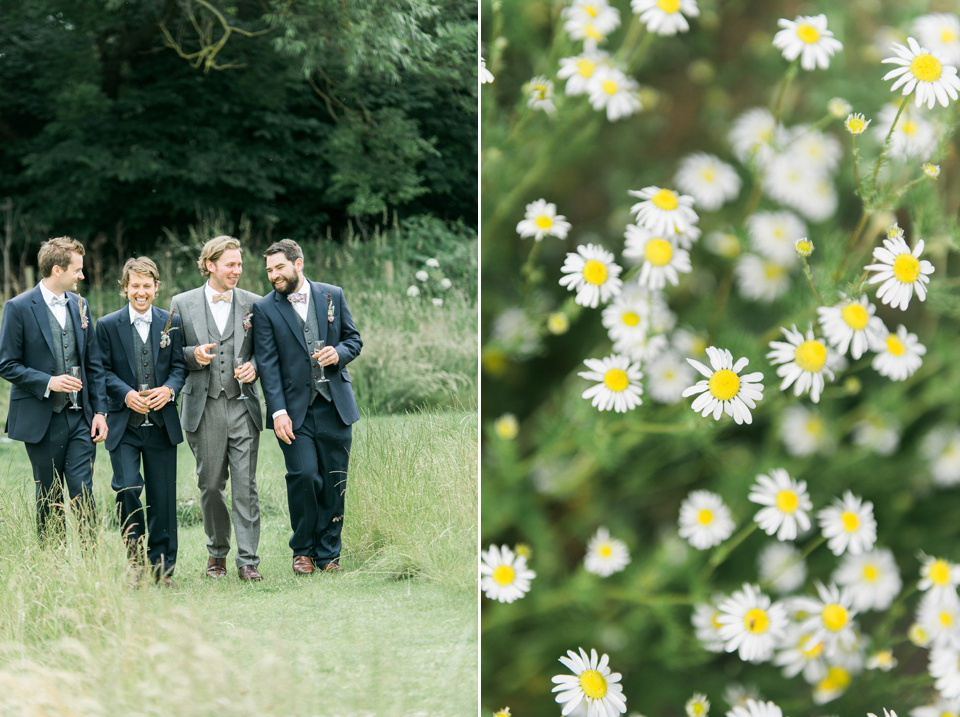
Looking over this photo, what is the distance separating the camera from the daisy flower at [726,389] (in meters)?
1.25

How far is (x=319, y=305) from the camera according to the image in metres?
1.65

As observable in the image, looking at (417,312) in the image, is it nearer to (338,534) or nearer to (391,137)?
(391,137)

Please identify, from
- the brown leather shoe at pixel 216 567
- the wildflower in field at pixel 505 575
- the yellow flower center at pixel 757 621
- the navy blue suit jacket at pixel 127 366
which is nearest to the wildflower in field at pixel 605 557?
the wildflower in field at pixel 505 575

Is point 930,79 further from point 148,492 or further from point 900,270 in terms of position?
point 148,492

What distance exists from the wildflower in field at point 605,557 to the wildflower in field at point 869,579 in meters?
0.38

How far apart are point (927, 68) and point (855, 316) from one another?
1.27 feet

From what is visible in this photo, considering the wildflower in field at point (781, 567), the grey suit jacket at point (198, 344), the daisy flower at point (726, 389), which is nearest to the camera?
the daisy flower at point (726, 389)

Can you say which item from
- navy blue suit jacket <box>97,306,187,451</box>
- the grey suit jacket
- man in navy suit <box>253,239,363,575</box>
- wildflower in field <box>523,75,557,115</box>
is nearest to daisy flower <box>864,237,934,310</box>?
wildflower in field <box>523,75,557,115</box>

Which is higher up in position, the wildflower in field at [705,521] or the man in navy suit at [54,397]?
the man in navy suit at [54,397]

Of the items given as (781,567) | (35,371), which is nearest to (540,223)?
(781,567)

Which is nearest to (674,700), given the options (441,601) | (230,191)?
(441,601)

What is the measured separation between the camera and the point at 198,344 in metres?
1.59

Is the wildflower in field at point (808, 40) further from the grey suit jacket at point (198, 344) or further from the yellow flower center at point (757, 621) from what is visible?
the grey suit jacket at point (198, 344)

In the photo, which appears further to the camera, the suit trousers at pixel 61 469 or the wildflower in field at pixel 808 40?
the suit trousers at pixel 61 469
